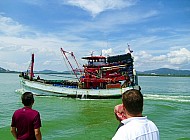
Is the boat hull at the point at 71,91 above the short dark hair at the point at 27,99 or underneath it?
underneath

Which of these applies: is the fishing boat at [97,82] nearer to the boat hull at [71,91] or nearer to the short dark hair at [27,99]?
the boat hull at [71,91]

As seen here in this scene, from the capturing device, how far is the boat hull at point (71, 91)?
33.2 meters

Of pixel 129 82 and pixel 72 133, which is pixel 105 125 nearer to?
pixel 72 133

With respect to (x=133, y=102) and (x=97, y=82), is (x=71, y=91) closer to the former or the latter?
(x=97, y=82)

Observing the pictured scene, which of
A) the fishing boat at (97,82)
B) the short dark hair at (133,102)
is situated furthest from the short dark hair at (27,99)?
the fishing boat at (97,82)

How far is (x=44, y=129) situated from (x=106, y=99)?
18.4 meters

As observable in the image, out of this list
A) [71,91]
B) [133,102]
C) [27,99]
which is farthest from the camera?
[71,91]

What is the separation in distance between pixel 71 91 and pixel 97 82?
354 centimetres

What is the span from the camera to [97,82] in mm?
34406

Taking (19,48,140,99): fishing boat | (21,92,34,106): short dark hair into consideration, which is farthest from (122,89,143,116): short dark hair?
(19,48,140,99): fishing boat

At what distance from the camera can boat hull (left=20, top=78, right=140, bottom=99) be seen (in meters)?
33.2

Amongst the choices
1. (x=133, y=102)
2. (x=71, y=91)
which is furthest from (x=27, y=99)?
(x=71, y=91)

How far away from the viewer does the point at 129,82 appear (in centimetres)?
3438

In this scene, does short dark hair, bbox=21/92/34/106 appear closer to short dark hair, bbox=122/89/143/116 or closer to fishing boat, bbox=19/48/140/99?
short dark hair, bbox=122/89/143/116
